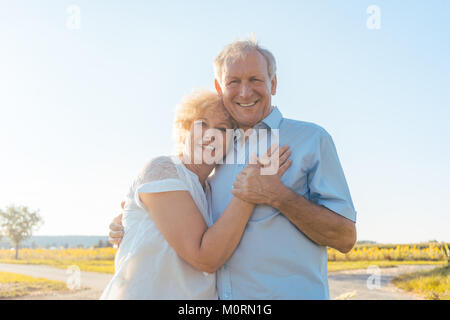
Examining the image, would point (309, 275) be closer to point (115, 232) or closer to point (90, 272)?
point (115, 232)

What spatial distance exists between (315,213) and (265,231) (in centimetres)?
31

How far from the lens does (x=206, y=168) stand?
107 inches

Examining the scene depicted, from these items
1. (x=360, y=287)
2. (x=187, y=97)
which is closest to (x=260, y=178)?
(x=187, y=97)

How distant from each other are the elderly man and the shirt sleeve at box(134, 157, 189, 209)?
0.33 meters

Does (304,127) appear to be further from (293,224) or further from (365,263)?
(365,263)

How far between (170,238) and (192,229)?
0.43ft

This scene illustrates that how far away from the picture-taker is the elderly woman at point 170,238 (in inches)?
86.7

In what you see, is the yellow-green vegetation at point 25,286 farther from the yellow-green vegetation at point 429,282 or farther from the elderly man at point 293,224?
the elderly man at point 293,224

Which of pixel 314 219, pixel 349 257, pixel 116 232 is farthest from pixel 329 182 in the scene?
pixel 349 257

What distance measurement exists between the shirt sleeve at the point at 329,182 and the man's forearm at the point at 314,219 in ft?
0.18

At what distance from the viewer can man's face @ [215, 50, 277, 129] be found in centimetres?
280

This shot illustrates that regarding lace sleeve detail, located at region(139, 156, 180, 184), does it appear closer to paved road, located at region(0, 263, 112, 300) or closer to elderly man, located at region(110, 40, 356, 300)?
elderly man, located at region(110, 40, 356, 300)

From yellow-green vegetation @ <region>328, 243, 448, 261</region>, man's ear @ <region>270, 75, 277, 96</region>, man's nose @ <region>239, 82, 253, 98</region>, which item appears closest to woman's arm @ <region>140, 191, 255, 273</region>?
man's nose @ <region>239, 82, 253, 98</region>

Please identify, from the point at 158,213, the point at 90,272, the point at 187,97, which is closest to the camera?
the point at 158,213
